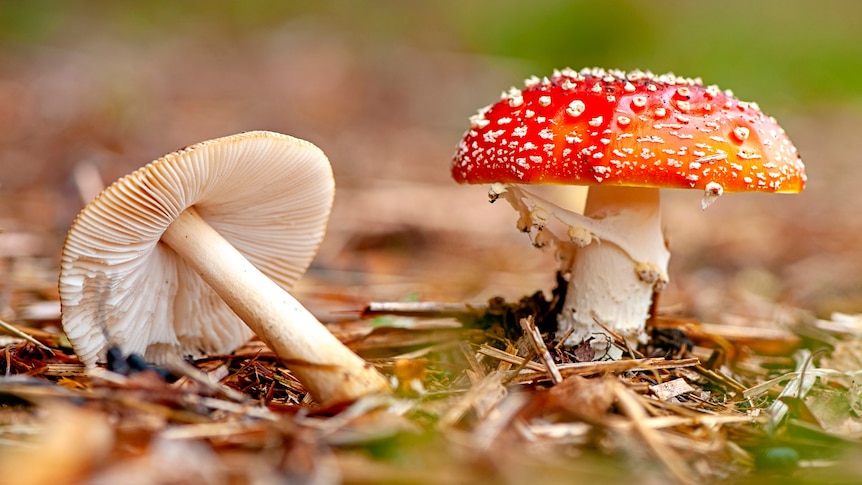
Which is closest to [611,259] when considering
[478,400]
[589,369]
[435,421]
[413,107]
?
[589,369]

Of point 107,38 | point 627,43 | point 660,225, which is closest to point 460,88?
point 627,43

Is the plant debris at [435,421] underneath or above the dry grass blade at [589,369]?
underneath

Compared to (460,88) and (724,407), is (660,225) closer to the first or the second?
(724,407)

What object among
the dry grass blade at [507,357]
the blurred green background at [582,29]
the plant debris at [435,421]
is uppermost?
the blurred green background at [582,29]

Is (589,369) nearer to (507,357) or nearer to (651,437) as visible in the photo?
(507,357)

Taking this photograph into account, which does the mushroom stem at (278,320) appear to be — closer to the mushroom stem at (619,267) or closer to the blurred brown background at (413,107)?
the mushroom stem at (619,267)

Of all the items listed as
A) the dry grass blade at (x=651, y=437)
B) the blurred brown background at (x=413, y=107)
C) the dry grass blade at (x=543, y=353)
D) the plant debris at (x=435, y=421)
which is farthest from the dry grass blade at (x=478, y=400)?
the blurred brown background at (x=413, y=107)
